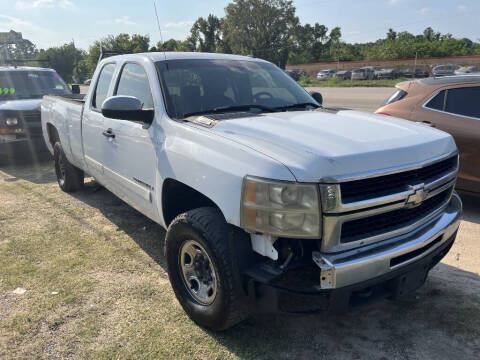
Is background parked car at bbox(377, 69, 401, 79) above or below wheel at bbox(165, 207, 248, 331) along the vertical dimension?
below

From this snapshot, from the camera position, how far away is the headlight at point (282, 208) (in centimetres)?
214

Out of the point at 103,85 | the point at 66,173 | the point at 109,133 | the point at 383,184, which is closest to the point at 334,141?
the point at 383,184

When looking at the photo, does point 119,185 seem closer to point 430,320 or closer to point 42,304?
point 42,304

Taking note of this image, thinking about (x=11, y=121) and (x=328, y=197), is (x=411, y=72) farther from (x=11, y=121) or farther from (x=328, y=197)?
(x=328, y=197)

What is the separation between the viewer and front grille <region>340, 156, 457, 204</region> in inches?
86.5

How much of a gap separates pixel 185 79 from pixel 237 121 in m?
0.83

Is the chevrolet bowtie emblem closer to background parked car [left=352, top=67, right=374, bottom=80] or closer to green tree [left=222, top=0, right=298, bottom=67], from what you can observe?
background parked car [left=352, top=67, right=374, bottom=80]

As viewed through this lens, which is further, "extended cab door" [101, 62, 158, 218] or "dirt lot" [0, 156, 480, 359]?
"extended cab door" [101, 62, 158, 218]

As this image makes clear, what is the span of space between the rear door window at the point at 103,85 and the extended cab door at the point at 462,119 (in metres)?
3.67

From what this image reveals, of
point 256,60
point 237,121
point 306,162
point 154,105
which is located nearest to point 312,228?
point 306,162

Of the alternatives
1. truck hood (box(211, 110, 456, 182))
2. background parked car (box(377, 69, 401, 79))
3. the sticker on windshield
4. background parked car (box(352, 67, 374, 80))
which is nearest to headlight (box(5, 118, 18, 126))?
the sticker on windshield

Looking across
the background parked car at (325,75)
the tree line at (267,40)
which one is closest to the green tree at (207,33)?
the tree line at (267,40)

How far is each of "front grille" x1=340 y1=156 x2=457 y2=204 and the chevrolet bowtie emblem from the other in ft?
0.14

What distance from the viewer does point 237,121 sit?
113 inches
